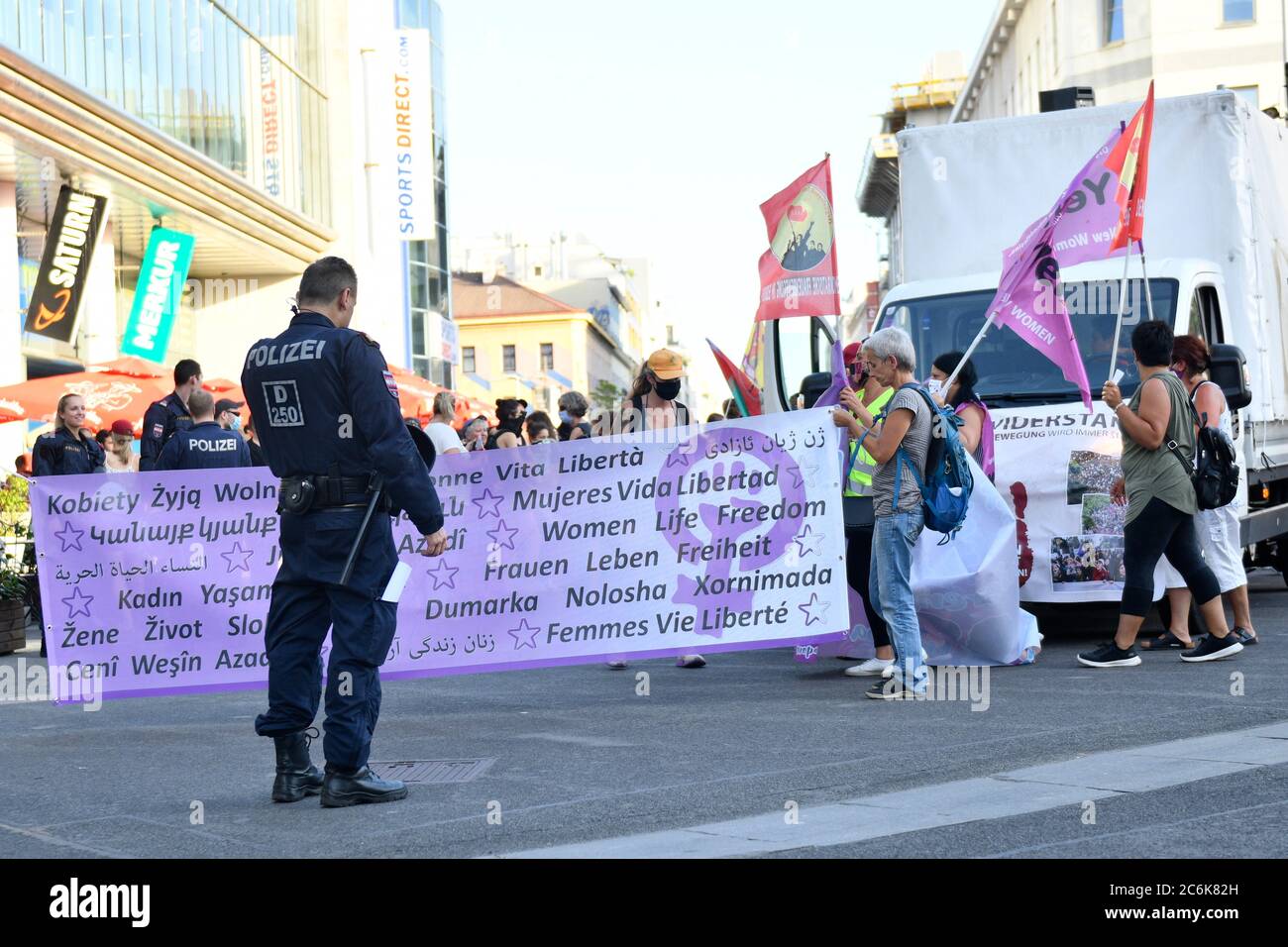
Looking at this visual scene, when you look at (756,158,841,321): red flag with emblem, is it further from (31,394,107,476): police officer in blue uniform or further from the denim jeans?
(31,394,107,476): police officer in blue uniform

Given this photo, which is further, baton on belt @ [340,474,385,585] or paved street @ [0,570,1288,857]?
baton on belt @ [340,474,385,585]

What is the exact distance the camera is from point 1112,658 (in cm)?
916

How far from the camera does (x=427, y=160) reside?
44.8 metres

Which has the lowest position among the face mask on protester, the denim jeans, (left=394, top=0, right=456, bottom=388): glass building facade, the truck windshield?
the denim jeans

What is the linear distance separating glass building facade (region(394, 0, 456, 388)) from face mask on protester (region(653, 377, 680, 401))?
125 ft

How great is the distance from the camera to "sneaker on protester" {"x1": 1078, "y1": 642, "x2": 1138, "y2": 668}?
361 inches

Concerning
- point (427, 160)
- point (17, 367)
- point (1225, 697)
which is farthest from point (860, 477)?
point (427, 160)

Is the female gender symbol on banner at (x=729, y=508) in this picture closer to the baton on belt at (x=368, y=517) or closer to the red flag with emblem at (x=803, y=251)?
the red flag with emblem at (x=803, y=251)

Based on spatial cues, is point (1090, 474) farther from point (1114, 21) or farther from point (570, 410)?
point (1114, 21)

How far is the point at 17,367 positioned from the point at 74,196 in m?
3.28

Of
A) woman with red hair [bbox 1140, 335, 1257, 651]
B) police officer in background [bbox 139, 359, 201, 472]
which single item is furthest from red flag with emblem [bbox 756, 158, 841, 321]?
police officer in background [bbox 139, 359, 201, 472]

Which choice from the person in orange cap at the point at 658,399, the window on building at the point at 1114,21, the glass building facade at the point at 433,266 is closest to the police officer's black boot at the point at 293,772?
the person in orange cap at the point at 658,399

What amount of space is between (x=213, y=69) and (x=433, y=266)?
1941cm
